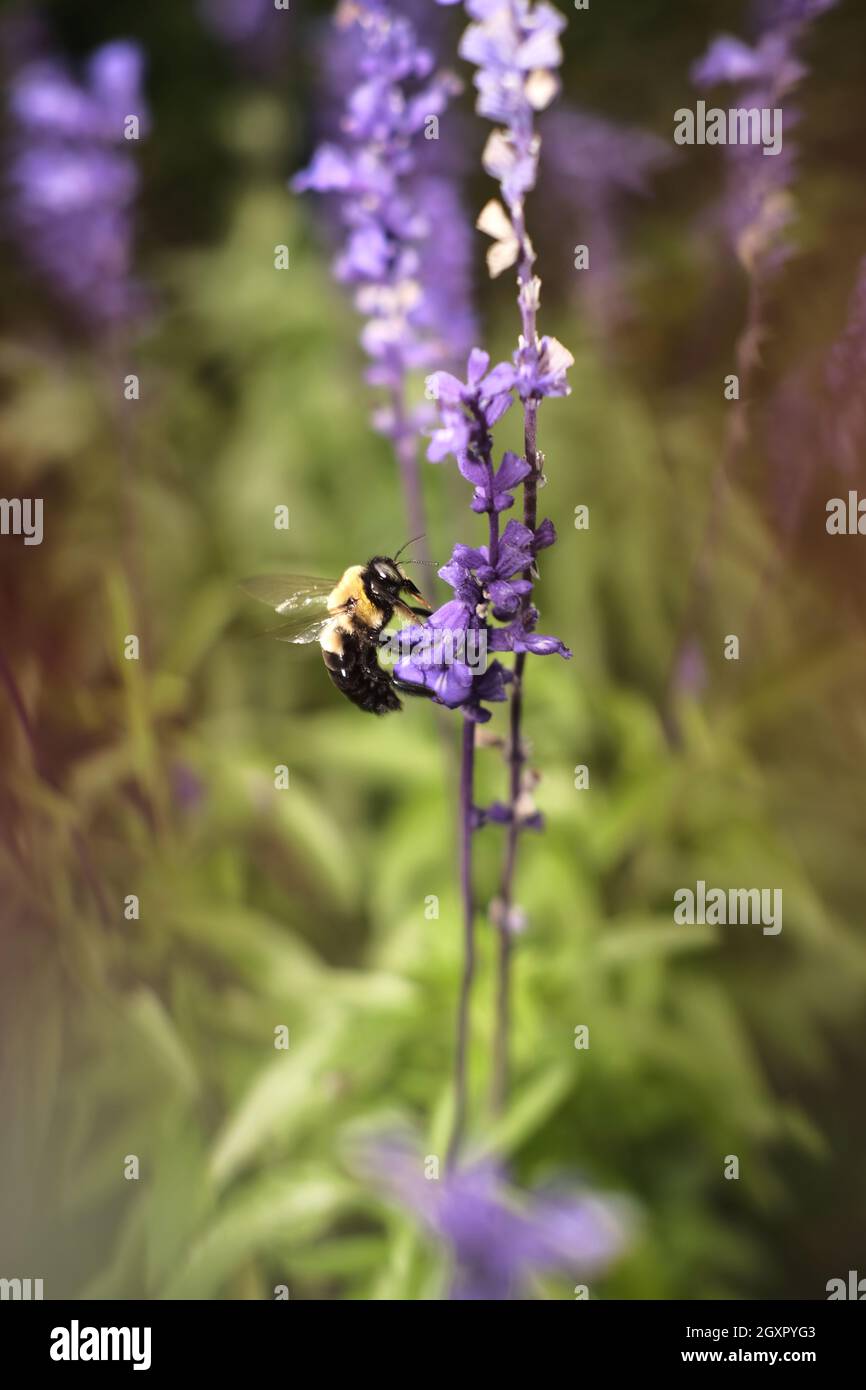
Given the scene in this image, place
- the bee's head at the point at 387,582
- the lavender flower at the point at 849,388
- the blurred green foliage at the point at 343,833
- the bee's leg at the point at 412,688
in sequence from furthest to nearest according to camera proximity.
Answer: the blurred green foliage at the point at 343,833 < the lavender flower at the point at 849,388 < the bee's head at the point at 387,582 < the bee's leg at the point at 412,688

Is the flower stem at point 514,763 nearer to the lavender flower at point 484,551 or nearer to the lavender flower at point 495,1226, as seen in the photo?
the lavender flower at point 484,551

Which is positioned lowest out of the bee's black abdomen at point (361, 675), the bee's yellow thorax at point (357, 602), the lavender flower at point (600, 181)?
the bee's black abdomen at point (361, 675)

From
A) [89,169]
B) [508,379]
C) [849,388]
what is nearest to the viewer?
[508,379]

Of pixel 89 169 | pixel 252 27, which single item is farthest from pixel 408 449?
pixel 252 27

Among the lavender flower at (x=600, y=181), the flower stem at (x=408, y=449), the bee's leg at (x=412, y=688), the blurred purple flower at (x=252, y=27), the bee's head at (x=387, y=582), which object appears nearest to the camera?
the bee's leg at (x=412, y=688)

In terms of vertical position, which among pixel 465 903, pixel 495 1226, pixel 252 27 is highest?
pixel 252 27

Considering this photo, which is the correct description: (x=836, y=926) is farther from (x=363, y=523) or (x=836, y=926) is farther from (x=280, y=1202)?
(x=363, y=523)

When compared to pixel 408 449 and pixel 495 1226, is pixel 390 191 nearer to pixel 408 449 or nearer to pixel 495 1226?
pixel 408 449

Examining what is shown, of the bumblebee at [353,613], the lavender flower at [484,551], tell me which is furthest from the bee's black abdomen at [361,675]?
the lavender flower at [484,551]
